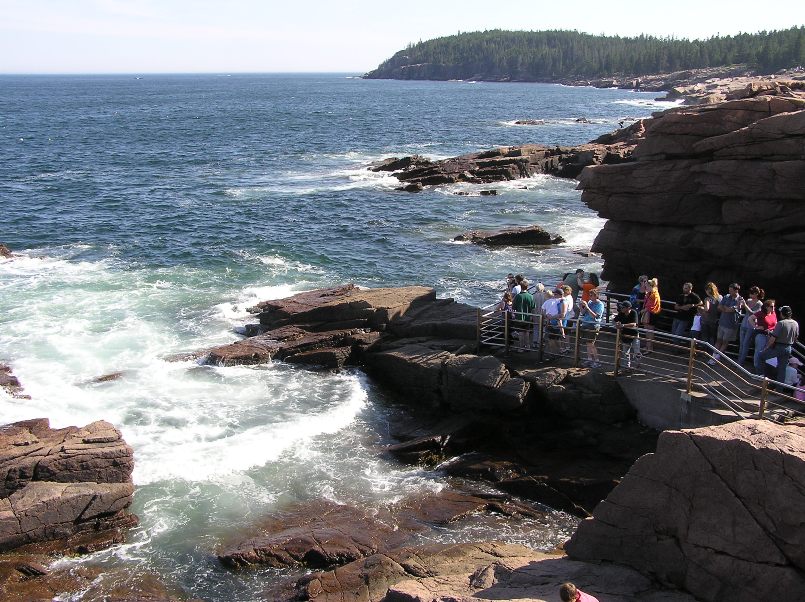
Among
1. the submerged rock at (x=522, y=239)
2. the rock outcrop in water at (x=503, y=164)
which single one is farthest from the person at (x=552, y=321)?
the rock outcrop in water at (x=503, y=164)

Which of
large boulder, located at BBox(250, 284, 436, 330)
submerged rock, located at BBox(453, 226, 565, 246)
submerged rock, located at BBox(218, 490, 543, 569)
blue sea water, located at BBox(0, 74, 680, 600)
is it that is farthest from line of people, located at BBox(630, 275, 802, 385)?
submerged rock, located at BBox(453, 226, 565, 246)

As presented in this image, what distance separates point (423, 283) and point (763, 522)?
22824 mm

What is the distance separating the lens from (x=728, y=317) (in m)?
17.2

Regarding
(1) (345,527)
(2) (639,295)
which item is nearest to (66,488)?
(1) (345,527)

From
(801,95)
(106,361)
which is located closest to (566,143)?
(801,95)

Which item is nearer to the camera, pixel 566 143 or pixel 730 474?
Result: pixel 730 474

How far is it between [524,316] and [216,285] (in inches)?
651

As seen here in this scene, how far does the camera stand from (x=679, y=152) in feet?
69.4

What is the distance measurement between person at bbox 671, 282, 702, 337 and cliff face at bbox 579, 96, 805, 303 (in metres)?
2.96

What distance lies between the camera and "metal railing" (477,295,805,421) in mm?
15188

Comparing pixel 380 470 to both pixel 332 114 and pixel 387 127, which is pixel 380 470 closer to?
pixel 387 127

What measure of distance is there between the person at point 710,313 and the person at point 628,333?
5.04 feet

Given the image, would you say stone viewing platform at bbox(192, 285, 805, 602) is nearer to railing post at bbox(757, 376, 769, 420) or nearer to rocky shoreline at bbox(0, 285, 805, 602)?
rocky shoreline at bbox(0, 285, 805, 602)

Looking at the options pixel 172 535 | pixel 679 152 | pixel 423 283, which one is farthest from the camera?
pixel 423 283
